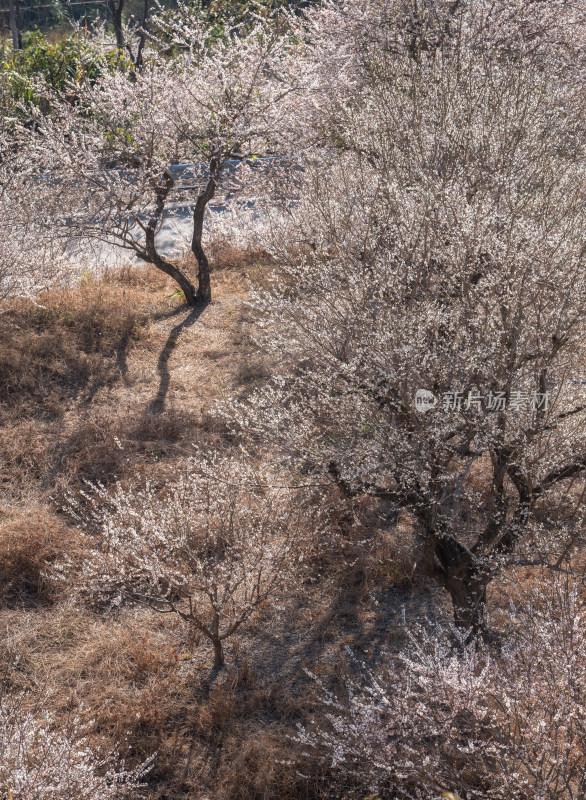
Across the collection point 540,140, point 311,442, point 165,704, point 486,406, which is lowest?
point 165,704

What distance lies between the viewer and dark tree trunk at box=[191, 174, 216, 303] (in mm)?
8977

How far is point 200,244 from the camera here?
9.19 metres

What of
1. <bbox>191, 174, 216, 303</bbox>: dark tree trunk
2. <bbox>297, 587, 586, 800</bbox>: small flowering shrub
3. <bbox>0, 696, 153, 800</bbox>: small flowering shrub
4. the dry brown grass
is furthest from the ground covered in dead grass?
<bbox>191, 174, 216, 303</bbox>: dark tree trunk

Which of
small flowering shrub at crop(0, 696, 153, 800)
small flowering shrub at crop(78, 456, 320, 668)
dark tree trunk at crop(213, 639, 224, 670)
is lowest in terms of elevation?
dark tree trunk at crop(213, 639, 224, 670)

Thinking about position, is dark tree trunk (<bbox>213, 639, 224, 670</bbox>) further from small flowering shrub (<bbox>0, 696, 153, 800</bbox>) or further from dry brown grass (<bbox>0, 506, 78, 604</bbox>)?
dry brown grass (<bbox>0, 506, 78, 604</bbox>)

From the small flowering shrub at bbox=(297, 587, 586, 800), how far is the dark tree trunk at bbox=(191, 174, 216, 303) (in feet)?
21.9

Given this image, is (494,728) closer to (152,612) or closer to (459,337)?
(459,337)

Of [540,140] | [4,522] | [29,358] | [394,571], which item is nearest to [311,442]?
[394,571]

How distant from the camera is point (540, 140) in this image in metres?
5.88

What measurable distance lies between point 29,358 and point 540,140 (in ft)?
17.7

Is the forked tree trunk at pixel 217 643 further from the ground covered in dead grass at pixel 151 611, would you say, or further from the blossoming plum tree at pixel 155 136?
the blossoming plum tree at pixel 155 136

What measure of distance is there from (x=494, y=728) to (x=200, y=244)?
23.7 feet

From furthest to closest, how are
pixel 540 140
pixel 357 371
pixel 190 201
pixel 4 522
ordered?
1. pixel 190 201
2. pixel 540 140
3. pixel 4 522
4. pixel 357 371

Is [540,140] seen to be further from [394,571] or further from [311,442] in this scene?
[394,571]
